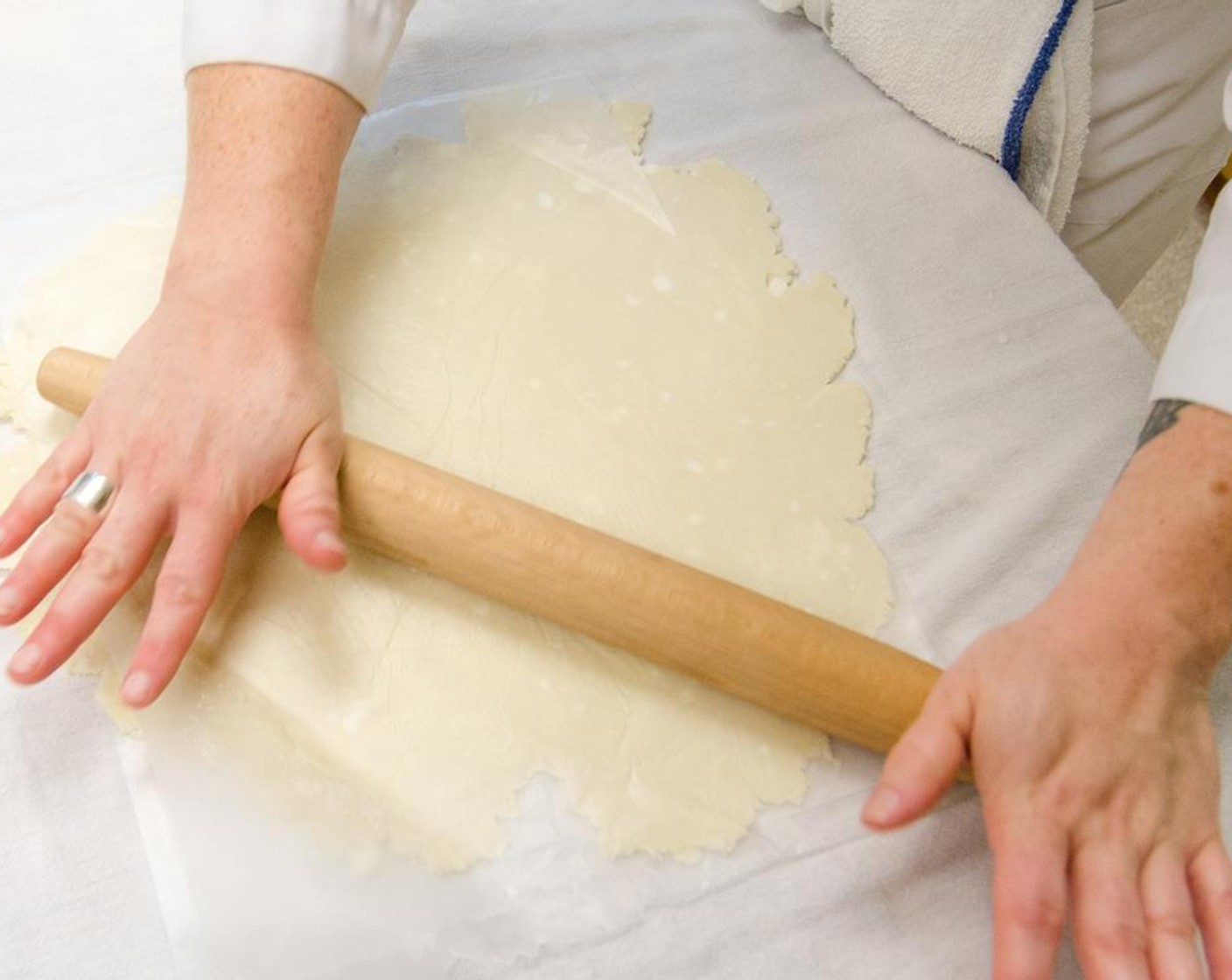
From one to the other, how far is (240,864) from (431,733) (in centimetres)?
14

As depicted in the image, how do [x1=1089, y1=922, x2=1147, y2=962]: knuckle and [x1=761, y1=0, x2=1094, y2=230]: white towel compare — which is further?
[x1=761, y1=0, x2=1094, y2=230]: white towel

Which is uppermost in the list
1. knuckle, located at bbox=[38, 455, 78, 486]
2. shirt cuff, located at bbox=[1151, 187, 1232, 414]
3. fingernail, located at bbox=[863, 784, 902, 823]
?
shirt cuff, located at bbox=[1151, 187, 1232, 414]

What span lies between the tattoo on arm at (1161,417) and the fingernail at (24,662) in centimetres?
73

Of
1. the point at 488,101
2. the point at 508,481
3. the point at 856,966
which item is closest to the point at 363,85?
the point at 488,101

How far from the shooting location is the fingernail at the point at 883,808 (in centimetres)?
60

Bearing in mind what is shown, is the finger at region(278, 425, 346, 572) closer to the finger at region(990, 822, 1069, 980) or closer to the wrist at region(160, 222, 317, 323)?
the wrist at region(160, 222, 317, 323)

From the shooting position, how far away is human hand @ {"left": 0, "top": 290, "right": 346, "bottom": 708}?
0.65 metres

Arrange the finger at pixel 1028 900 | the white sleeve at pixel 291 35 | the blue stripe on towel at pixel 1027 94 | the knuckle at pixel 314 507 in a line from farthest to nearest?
1. the blue stripe on towel at pixel 1027 94
2. the white sleeve at pixel 291 35
3. the knuckle at pixel 314 507
4. the finger at pixel 1028 900

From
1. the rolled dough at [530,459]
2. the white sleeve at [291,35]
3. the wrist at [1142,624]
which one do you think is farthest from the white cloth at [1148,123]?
the white sleeve at [291,35]

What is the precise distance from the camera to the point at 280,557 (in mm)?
737

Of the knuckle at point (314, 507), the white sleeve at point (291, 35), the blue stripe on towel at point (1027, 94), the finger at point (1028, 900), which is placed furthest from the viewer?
the blue stripe on towel at point (1027, 94)

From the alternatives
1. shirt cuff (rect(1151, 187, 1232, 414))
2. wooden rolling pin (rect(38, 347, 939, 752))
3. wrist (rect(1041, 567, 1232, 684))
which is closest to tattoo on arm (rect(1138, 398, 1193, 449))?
shirt cuff (rect(1151, 187, 1232, 414))

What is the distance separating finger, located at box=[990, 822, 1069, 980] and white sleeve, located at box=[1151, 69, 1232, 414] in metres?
0.32

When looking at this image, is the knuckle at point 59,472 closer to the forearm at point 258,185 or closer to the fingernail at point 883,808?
the forearm at point 258,185
